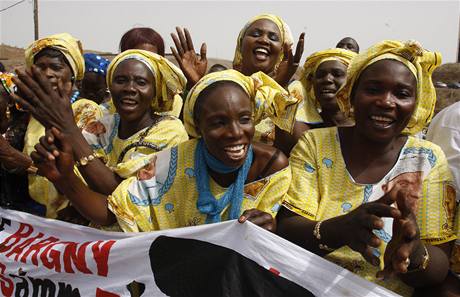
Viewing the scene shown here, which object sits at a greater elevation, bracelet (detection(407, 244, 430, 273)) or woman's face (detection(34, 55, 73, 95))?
woman's face (detection(34, 55, 73, 95))

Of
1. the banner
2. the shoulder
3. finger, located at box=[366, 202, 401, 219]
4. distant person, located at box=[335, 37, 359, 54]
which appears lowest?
the banner

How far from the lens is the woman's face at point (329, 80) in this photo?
4266mm

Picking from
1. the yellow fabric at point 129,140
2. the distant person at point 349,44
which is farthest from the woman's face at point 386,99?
the distant person at point 349,44

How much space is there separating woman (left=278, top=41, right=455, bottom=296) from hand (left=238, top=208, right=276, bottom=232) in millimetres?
98

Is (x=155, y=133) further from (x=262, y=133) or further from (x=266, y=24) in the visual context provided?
(x=266, y=24)

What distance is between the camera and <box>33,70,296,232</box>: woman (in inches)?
106

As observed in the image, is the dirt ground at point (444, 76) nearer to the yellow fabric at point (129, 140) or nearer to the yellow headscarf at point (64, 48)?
the yellow headscarf at point (64, 48)

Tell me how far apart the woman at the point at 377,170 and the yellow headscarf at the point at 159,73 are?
1.34 meters

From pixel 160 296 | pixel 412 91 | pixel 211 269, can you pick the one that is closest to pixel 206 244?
pixel 211 269

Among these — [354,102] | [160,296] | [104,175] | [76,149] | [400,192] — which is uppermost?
[354,102]

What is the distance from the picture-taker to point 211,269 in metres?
2.51

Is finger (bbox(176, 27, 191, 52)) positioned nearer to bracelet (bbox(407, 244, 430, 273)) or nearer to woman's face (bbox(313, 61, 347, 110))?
woman's face (bbox(313, 61, 347, 110))

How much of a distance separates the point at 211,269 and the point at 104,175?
0.95 m

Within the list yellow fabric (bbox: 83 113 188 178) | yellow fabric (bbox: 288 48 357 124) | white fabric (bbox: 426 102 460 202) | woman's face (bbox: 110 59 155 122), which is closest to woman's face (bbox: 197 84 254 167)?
yellow fabric (bbox: 83 113 188 178)
